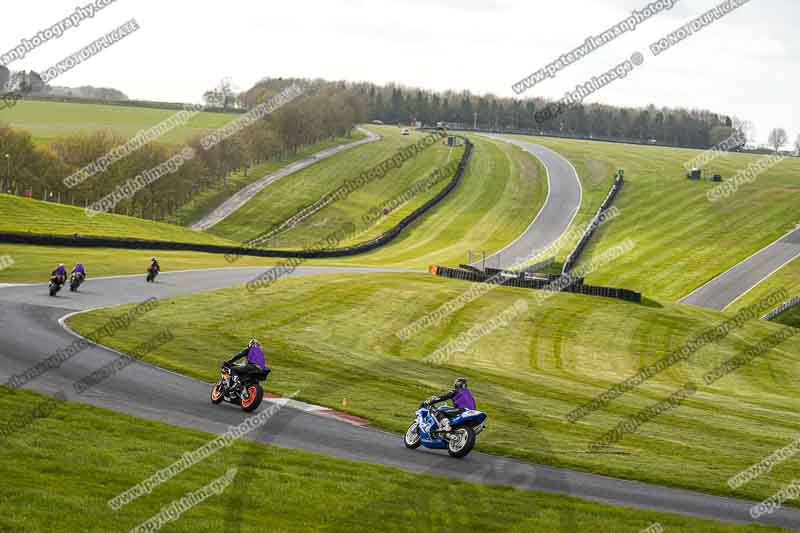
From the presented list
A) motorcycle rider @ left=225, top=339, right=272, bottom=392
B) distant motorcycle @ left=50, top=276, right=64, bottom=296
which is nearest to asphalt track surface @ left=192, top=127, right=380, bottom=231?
Result: distant motorcycle @ left=50, top=276, right=64, bottom=296

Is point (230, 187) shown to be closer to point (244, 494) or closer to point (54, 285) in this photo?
point (54, 285)

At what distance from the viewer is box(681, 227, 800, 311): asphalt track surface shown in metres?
69.3

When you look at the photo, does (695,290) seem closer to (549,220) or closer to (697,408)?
(549,220)

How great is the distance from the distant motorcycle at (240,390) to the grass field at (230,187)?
100m

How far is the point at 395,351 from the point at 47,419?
2107 centimetres

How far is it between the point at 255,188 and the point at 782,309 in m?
91.8

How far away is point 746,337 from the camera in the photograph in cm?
4969

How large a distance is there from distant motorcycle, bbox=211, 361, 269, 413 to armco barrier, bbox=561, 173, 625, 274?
57.0 metres

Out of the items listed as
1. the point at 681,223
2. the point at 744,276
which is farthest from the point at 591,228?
the point at 744,276

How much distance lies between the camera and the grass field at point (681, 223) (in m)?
78.7

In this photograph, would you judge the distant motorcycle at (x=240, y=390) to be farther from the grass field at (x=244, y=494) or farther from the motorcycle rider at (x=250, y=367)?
the grass field at (x=244, y=494)

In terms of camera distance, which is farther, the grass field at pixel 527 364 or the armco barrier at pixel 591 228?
the armco barrier at pixel 591 228

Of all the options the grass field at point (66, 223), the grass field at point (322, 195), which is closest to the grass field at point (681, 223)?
the grass field at point (322, 195)

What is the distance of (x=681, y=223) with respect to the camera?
96.5 metres
